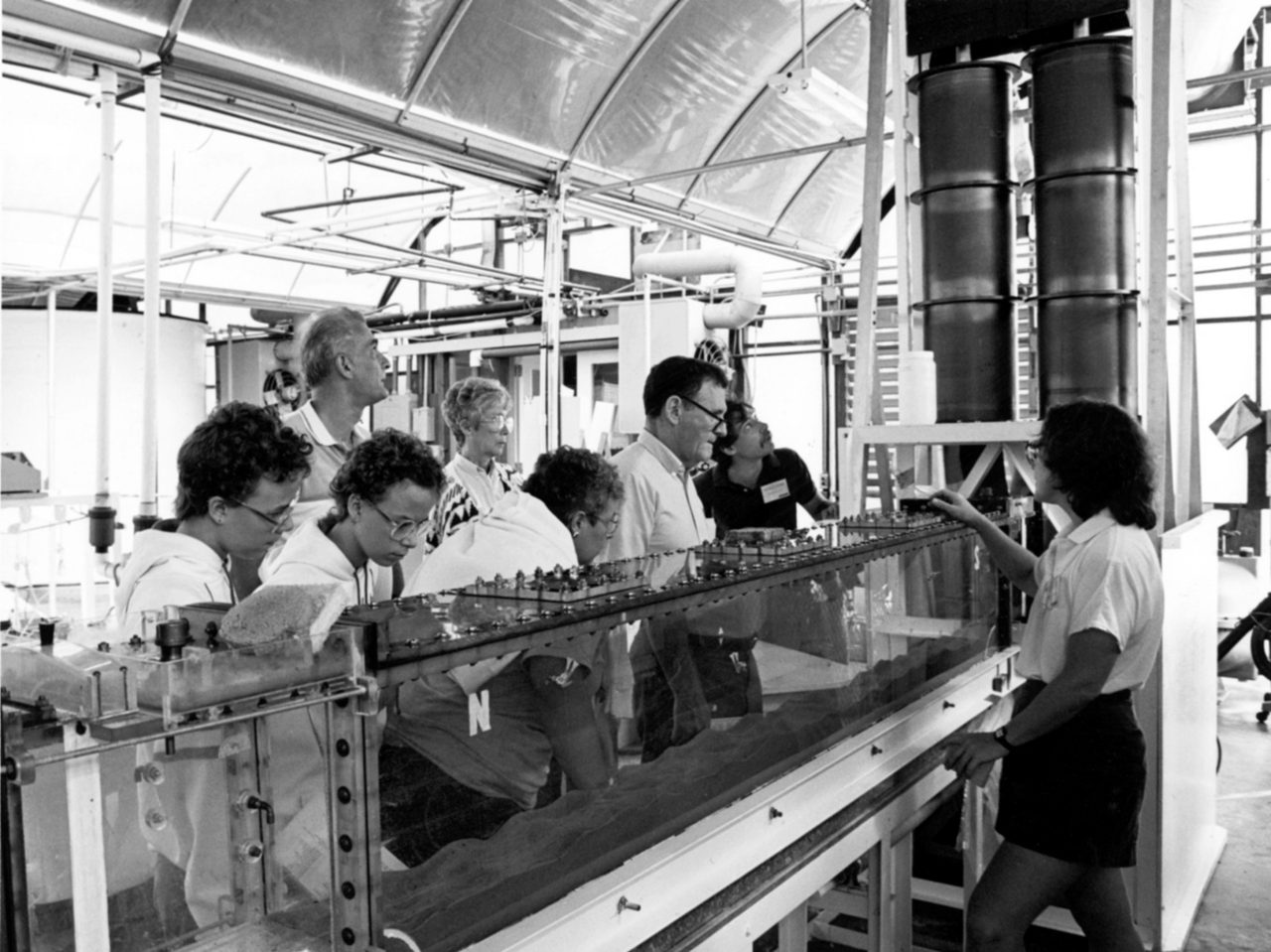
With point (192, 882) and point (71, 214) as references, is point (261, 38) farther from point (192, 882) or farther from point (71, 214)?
point (71, 214)

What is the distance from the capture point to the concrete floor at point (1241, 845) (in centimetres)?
303

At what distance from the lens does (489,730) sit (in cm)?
112

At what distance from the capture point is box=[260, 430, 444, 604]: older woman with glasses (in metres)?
1.59

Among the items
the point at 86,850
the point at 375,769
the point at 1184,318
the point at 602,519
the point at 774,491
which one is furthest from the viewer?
the point at 774,491

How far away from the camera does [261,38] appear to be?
146 inches

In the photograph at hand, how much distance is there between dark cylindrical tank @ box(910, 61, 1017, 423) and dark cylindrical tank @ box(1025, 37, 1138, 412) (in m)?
0.13

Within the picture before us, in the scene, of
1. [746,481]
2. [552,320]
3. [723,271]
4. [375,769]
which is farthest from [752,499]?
[723,271]

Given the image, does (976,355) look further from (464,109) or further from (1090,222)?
(464,109)

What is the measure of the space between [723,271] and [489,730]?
5840mm

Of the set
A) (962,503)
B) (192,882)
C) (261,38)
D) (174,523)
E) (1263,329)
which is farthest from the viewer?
(1263,329)

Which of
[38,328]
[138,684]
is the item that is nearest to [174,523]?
[138,684]

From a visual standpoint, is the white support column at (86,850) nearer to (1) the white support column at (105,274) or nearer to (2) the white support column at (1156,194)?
(2) the white support column at (1156,194)

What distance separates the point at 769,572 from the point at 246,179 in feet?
26.2

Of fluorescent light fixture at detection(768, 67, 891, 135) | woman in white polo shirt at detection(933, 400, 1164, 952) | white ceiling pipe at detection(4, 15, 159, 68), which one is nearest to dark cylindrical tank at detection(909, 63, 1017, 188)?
fluorescent light fixture at detection(768, 67, 891, 135)
